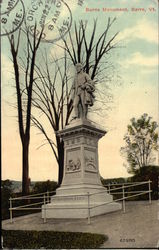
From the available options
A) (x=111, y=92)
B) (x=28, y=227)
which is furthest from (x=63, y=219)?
(x=111, y=92)

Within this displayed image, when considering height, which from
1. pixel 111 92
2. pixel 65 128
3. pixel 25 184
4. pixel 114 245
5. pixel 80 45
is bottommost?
pixel 114 245

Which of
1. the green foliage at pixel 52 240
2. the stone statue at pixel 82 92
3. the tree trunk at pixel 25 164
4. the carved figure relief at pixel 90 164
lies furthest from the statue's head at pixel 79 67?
the green foliage at pixel 52 240

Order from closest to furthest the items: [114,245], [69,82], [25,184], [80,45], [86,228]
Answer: [114,245], [86,228], [25,184], [80,45], [69,82]

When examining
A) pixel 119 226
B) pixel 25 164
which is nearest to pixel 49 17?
pixel 25 164

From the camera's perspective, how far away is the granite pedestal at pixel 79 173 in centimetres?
708

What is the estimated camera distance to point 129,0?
595 cm

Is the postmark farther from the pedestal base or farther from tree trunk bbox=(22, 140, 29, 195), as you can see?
the pedestal base

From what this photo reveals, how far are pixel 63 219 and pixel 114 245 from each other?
1896 millimetres

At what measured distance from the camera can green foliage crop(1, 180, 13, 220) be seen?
20.1 ft

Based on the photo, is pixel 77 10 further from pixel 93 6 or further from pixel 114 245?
pixel 114 245

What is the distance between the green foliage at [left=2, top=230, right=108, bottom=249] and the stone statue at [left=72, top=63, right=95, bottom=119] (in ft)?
9.91

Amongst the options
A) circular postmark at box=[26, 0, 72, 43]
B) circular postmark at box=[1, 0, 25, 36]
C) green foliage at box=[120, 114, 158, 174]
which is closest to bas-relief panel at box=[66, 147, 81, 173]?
green foliage at box=[120, 114, 158, 174]

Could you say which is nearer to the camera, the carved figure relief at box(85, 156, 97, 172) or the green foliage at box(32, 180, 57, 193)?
the green foliage at box(32, 180, 57, 193)

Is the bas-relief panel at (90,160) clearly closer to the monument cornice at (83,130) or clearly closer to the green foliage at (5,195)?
the monument cornice at (83,130)
